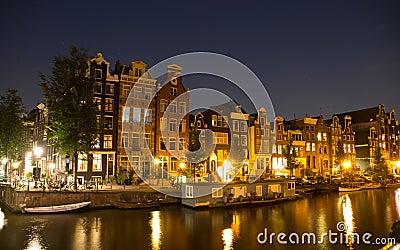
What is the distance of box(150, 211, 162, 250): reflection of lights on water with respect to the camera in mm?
21816

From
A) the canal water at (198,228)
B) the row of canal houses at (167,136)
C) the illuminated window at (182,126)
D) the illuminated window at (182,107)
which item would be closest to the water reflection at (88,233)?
the canal water at (198,228)

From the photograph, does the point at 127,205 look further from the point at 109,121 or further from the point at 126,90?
the point at 126,90

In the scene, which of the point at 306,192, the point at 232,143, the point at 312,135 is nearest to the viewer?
the point at 306,192

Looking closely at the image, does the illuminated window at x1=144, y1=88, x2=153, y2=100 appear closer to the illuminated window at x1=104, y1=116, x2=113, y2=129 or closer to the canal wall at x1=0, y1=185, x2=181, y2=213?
Result: the illuminated window at x1=104, y1=116, x2=113, y2=129

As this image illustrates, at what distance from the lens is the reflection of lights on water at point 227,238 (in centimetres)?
2185

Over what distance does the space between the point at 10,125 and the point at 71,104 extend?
13501 mm

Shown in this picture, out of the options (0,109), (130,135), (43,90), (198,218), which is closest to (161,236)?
(198,218)

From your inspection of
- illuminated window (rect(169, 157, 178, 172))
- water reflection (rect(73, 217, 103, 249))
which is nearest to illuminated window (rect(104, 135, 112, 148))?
illuminated window (rect(169, 157, 178, 172))

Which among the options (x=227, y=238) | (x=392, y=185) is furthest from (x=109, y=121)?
(x=392, y=185)

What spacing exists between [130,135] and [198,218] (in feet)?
65.3

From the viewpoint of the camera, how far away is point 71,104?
115 feet

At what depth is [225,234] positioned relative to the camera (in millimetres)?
24922

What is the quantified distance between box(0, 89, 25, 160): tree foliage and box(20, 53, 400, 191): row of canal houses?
152 inches

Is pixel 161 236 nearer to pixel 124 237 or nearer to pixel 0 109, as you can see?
pixel 124 237
